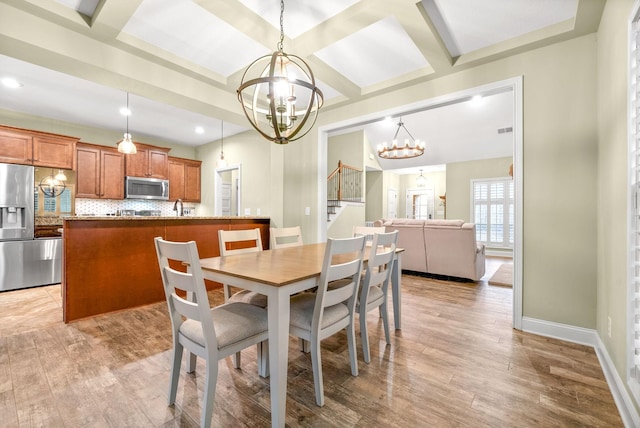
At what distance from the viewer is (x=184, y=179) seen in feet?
20.1

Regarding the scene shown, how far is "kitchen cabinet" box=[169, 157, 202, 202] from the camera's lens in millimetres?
5965

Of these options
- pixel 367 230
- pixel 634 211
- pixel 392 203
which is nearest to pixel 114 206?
pixel 367 230

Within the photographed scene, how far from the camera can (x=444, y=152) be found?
798 centimetres

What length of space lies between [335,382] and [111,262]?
271 centimetres

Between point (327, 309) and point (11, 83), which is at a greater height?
point (11, 83)

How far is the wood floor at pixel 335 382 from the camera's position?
1.46 metres

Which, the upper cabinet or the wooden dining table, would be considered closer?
the wooden dining table

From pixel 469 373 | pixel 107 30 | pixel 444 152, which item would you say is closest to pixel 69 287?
pixel 107 30

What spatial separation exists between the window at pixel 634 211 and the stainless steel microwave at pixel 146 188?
6506 mm

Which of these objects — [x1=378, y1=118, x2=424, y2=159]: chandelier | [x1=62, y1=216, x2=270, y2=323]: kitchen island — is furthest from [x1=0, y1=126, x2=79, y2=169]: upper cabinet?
[x1=378, y1=118, x2=424, y2=159]: chandelier

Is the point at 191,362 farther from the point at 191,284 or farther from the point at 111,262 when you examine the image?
the point at 111,262

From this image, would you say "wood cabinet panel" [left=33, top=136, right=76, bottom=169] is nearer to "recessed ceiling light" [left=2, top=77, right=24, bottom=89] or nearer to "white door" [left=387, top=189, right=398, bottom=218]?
"recessed ceiling light" [left=2, top=77, right=24, bottom=89]

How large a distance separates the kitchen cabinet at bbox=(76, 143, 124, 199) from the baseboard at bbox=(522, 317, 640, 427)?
21.3 ft

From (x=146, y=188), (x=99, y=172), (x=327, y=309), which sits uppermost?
(x=99, y=172)
